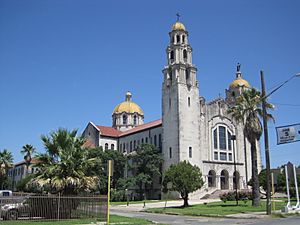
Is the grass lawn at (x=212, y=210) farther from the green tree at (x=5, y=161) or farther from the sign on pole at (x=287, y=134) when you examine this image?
the green tree at (x=5, y=161)

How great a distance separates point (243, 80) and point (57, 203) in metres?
65.7

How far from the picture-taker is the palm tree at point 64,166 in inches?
857

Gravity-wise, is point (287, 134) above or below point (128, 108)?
below

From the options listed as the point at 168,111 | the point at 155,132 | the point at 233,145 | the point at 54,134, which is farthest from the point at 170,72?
the point at 54,134

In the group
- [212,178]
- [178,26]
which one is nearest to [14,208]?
[212,178]

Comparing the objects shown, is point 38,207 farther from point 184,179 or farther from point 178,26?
point 178,26

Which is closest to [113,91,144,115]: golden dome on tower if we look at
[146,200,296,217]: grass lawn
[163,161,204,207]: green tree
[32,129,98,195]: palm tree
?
[163,161,204,207]: green tree

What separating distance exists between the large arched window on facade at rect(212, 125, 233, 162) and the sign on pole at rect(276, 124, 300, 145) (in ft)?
144

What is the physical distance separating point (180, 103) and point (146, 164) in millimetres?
12462

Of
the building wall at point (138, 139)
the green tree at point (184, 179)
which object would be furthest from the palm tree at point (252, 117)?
the building wall at point (138, 139)

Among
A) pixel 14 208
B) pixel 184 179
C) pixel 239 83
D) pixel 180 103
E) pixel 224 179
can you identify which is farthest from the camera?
pixel 239 83

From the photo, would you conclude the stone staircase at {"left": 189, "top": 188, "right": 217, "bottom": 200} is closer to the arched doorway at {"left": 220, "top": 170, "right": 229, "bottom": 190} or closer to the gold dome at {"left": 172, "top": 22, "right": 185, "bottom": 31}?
the arched doorway at {"left": 220, "top": 170, "right": 229, "bottom": 190}

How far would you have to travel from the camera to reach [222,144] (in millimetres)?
68938

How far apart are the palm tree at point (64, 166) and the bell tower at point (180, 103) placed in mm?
39070
